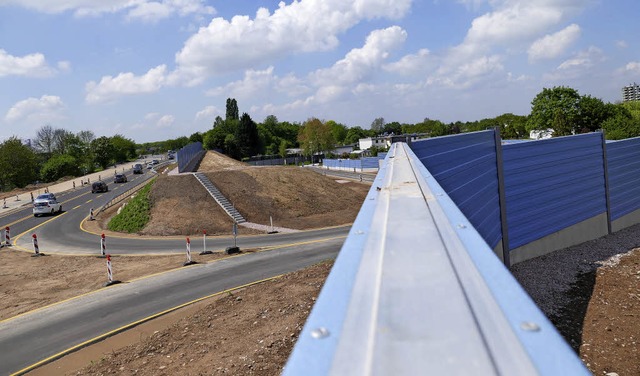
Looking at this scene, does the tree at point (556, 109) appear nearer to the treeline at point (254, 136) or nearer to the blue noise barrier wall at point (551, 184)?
the treeline at point (254, 136)

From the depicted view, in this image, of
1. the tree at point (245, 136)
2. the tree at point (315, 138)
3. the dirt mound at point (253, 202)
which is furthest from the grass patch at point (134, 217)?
the tree at point (315, 138)

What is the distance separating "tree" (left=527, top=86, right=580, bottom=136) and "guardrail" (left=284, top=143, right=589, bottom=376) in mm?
83606

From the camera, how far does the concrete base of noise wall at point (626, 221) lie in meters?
21.5

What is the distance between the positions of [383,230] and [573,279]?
560 inches

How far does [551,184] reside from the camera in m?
17.0

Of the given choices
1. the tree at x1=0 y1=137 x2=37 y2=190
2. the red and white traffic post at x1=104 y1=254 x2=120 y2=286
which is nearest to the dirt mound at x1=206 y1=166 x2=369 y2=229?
the red and white traffic post at x1=104 y1=254 x2=120 y2=286

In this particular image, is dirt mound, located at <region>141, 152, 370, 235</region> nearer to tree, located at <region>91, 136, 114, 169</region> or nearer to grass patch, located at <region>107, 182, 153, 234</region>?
grass patch, located at <region>107, 182, 153, 234</region>

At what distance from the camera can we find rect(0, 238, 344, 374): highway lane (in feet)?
37.6

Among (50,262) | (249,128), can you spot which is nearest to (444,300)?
(50,262)

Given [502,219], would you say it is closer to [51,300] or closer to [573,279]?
[573,279]

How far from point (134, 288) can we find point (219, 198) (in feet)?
63.2

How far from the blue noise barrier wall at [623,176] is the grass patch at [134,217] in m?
29.1

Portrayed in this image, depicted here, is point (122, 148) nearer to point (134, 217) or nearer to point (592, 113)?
point (134, 217)

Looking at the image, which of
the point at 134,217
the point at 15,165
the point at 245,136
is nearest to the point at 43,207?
the point at 134,217
